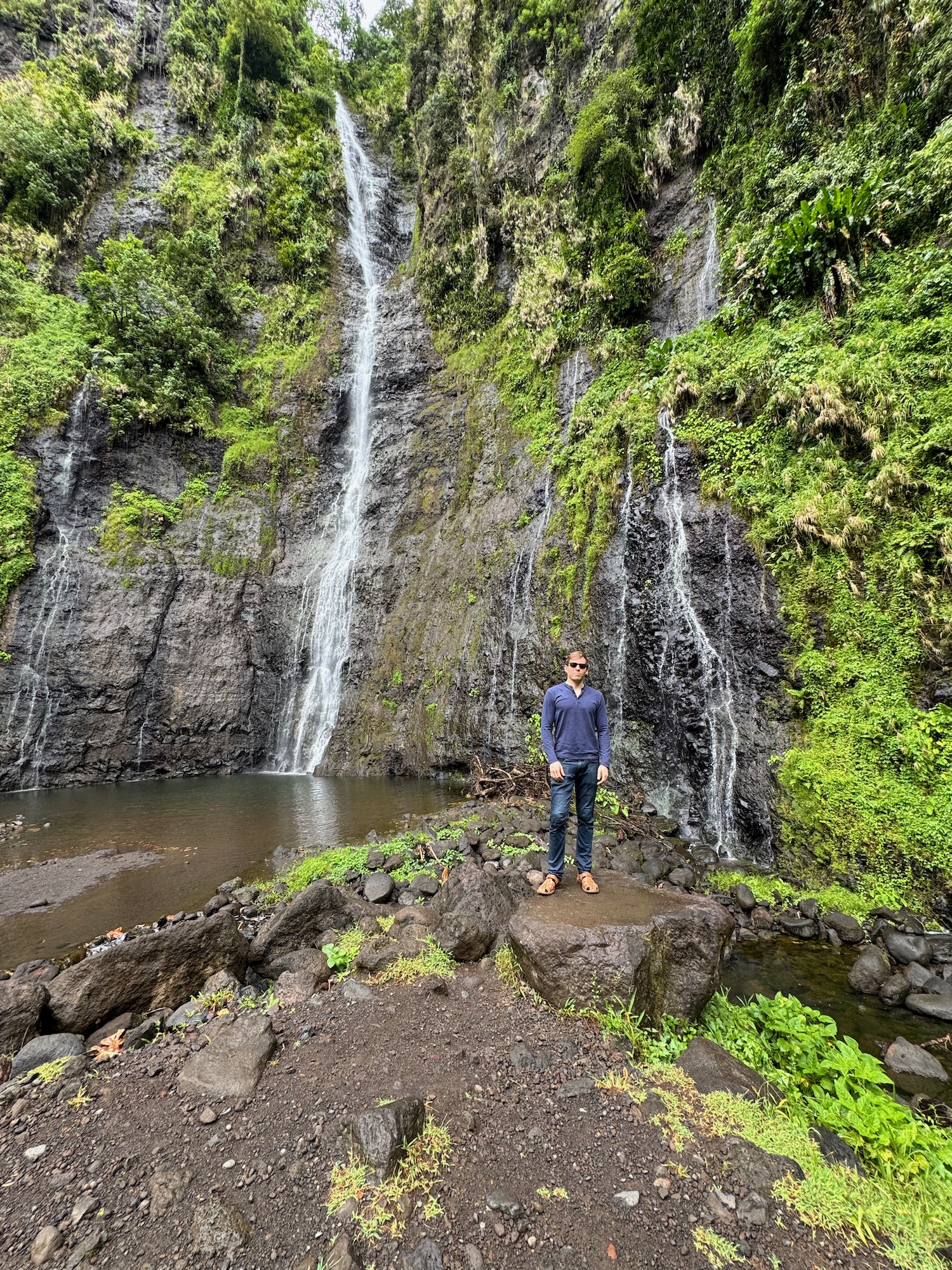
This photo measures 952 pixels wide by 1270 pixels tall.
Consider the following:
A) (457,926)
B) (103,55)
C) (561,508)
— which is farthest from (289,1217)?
(103,55)

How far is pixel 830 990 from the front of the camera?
4.30m

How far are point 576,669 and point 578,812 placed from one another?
1.28 meters

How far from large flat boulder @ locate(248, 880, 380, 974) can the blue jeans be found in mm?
1989

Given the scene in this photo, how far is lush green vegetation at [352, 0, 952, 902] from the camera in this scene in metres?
5.87

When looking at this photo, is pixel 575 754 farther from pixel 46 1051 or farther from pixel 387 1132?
pixel 46 1051

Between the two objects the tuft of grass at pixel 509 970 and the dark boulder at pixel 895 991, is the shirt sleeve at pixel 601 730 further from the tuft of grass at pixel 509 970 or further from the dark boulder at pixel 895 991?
the dark boulder at pixel 895 991

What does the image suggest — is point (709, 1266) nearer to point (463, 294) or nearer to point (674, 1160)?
point (674, 1160)

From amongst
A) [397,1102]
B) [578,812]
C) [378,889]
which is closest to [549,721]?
[578,812]

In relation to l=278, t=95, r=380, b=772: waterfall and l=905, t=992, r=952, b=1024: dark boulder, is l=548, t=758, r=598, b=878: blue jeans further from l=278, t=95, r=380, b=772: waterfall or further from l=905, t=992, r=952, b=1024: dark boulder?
l=278, t=95, r=380, b=772: waterfall

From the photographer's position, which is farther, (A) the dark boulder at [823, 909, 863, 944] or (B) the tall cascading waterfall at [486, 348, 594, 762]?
(B) the tall cascading waterfall at [486, 348, 594, 762]

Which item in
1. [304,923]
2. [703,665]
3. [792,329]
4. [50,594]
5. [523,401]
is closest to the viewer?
[304,923]

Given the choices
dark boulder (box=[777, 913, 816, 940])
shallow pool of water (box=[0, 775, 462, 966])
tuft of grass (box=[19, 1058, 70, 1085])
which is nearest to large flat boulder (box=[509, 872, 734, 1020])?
dark boulder (box=[777, 913, 816, 940])

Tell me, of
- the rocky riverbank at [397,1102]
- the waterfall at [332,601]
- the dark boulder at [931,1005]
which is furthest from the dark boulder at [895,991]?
the waterfall at [332,601]

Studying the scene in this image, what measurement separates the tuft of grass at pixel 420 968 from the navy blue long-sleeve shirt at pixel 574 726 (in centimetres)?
188
